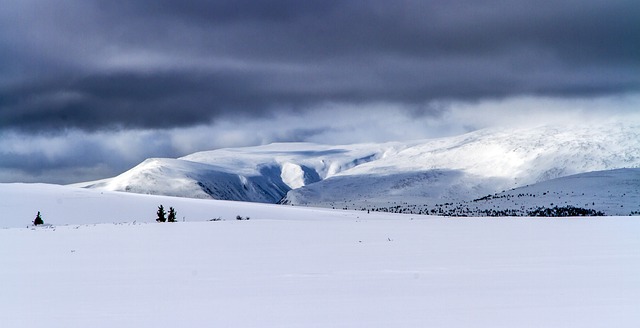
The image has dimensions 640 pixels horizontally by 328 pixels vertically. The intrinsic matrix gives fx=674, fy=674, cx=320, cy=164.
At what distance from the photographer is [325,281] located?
47.9 ft

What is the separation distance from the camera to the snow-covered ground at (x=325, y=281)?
10.4 m

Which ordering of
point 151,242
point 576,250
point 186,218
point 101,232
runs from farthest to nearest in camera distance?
point 186,218 → point 101,232 → point 151,242 → point 576,250

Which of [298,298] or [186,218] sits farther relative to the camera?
[186,218]

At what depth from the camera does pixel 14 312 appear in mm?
11328

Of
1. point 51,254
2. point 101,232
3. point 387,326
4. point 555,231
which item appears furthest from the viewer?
point 101,232

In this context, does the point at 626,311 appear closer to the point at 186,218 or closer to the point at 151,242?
the point at 151,242

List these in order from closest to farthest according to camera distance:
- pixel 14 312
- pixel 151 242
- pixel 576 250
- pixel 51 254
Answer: pixel 14 312 < pixel 576 250 < pixel 51 254 < pixel 151 242

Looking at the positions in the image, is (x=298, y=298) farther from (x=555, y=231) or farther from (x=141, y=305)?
(x=555, y=231)

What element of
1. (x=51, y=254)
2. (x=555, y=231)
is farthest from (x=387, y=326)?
(x=555, y=231)

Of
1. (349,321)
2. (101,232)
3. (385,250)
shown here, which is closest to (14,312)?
(349,321)

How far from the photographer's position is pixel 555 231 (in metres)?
31.0

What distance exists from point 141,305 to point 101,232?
77.4 feet

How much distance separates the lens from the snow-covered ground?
10.4 meters

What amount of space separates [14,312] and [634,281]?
1149 cm
